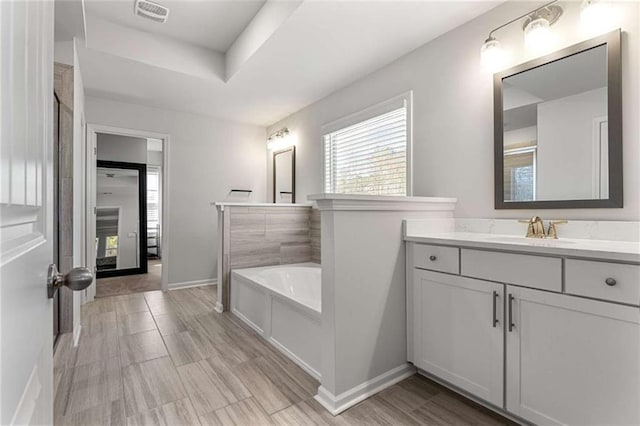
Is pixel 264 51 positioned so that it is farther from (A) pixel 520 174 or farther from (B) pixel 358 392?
(B) pixel 358 392

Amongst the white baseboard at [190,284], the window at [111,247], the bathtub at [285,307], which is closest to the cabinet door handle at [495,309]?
the bathtub at [285,307]

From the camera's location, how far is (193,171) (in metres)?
4.27

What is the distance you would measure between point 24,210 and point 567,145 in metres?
2.29

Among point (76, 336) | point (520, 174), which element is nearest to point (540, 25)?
point (520, 174)

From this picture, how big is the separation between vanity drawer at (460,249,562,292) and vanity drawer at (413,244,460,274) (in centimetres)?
5

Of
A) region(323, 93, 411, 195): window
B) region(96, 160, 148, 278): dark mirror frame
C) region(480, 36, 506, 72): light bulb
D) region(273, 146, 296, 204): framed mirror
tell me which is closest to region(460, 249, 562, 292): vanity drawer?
region(323, 93, 411, 195): window

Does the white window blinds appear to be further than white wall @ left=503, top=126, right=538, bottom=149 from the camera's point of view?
Yes

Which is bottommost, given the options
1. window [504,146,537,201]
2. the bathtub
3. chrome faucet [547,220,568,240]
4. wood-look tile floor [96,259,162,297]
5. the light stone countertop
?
wood-look tile floor [96,259,162,297]

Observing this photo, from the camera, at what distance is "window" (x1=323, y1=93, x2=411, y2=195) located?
2754 millimetres

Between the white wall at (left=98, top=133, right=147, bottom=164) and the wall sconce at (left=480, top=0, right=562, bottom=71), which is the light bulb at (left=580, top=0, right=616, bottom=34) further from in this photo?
the white wall at (left=98, top=133, right=147, bottom=164)

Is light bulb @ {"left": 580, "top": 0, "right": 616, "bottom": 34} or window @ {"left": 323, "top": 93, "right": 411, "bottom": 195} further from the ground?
light bulb @ {"left": 580, "top": 0, "right": 616, "bottom": 34}

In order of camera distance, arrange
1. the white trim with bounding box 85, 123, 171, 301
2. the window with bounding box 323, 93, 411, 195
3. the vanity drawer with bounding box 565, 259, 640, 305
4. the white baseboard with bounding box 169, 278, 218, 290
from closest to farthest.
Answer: the vanity drawer with bounding box 565, 259, 640, 305, the window with bounding box 323, 93, 411, 195, the white trim with bounding box 85, 123, 171, 301, the white baseboard with bounding box 169, 278, 218, 290

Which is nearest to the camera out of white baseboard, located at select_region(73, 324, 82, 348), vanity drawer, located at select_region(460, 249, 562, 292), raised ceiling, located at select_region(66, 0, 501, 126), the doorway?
vanity drawer, located at select_region(460, 249, 562, 292)

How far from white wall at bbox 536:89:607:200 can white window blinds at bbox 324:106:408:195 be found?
102 centimetres
